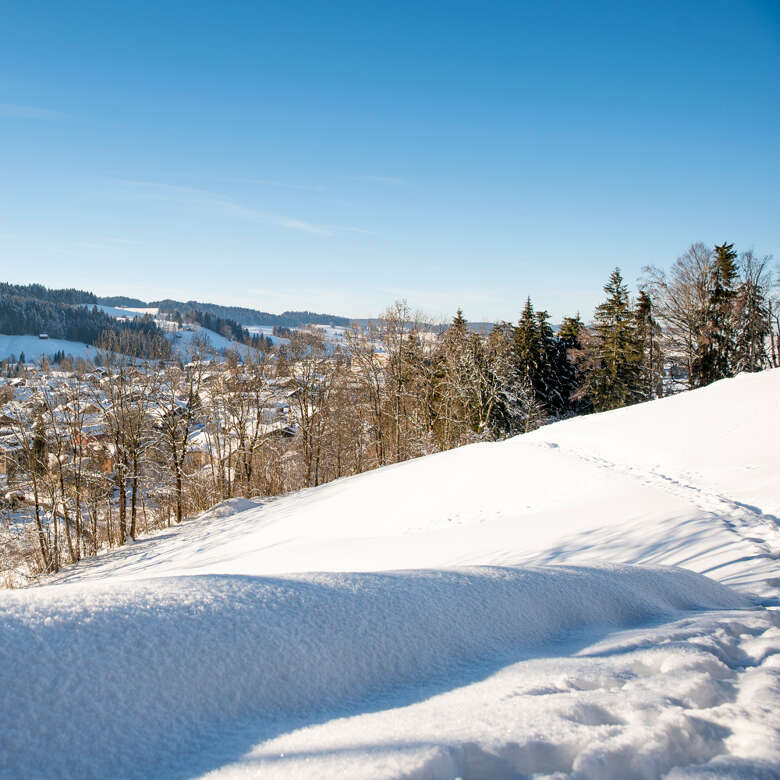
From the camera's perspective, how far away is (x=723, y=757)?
5.52 feet

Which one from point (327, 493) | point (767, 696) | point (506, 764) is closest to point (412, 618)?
point (506, 764)

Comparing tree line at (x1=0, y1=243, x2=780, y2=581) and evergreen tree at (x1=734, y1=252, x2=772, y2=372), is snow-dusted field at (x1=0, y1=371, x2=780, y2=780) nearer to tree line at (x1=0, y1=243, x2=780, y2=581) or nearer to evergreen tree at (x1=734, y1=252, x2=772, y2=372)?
tree line at (x1=0, y1=243, x2=780, y2=581)

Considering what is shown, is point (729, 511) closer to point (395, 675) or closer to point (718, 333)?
point (395, 675)

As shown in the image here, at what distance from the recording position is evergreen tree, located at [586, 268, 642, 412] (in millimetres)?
33375

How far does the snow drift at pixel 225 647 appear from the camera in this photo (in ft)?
5.50

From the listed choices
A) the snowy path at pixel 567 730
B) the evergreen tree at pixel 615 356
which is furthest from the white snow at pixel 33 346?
the snowy path at pixel 567 730

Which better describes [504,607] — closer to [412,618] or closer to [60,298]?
[412,618]

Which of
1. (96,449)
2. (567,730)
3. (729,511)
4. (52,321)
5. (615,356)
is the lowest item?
(96,449)

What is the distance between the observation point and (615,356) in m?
33.3

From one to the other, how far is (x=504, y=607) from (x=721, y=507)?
27.2ft

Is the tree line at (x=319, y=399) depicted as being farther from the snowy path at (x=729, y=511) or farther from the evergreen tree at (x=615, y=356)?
the snowy path at (x=729, y=511)

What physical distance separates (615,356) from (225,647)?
35546 millimetres

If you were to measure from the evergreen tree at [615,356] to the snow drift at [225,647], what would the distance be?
110ft

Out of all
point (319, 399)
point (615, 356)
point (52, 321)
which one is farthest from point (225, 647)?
point (52, 321)
